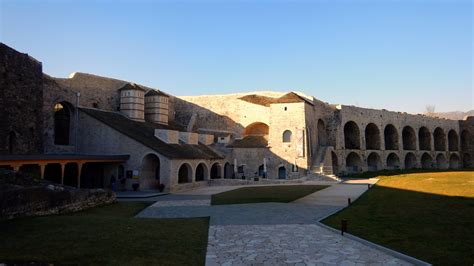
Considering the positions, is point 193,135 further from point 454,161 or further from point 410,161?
point 454,161

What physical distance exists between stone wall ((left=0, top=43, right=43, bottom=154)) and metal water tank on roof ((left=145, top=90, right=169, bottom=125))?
14866 millimetres

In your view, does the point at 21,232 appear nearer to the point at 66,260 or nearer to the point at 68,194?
the point at 66,260

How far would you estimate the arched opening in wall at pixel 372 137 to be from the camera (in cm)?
4819

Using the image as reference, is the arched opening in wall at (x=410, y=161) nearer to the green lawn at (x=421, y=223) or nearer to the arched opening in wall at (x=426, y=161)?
the arched opening in wall at (x=426, y=161)

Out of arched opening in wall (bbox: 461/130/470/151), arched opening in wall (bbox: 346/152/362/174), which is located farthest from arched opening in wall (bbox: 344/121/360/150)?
arched opening in wall (bbox: 461/130/470/151)

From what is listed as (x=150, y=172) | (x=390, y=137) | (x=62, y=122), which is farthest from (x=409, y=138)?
(x=62, y=122)

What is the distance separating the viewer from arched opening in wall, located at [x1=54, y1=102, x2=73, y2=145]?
30469mm

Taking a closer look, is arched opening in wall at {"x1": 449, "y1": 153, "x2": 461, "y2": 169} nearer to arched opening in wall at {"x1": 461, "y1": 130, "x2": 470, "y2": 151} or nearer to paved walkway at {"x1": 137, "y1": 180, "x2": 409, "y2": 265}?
arched opening in wall at {"x1": 461, "y1": 130, "x2": 470, "y2": 151}

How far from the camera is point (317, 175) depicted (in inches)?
1443

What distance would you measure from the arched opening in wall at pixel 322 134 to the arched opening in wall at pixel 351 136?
4261 millimetres

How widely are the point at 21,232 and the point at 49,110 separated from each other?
66.5 feet

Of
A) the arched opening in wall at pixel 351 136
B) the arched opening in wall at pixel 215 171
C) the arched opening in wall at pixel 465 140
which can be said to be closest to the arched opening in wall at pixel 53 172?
the arched opening in wall at pixel 215 171

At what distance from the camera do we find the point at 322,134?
148ft

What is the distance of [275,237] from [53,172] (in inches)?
870
